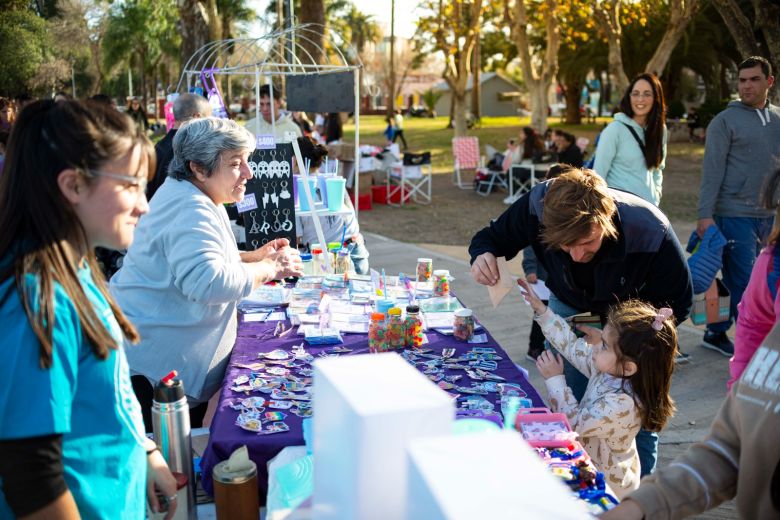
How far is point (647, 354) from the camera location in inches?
102

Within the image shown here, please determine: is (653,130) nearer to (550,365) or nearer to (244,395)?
(550,365)

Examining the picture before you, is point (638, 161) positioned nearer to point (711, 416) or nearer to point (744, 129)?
point (744, 129)

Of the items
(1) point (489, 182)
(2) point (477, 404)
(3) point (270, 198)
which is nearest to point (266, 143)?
(3) point (270, 198)

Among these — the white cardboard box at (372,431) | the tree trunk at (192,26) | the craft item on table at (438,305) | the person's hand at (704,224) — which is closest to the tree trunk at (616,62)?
the tree trunk at (192,26)

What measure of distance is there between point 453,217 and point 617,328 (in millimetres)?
9356

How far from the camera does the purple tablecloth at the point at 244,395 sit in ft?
7.76

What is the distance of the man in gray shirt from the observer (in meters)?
4.98

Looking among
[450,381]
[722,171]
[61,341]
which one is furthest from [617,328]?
[722,171]

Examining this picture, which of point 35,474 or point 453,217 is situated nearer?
point 35,474

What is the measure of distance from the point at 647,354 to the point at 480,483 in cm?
182

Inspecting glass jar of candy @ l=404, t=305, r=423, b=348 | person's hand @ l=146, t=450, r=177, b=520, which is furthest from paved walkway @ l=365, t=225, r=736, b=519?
person's hand @ l=146, t=450, r=177, b=520

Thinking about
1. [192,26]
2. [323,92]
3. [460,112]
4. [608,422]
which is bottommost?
[608,422]

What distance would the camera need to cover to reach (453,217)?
11945 millimetres

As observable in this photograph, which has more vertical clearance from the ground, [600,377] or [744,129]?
[744,129]
